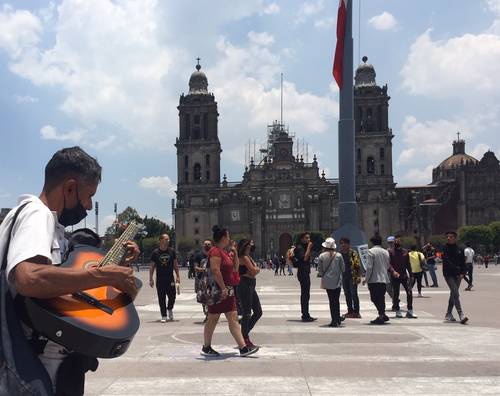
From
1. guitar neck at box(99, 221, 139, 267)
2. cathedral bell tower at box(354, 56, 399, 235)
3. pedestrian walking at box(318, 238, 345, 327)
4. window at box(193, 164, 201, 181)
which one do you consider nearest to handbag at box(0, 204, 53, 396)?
guitar neck at box(99, 221, 139, 267)

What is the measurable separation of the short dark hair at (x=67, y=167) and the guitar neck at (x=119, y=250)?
1.28ft

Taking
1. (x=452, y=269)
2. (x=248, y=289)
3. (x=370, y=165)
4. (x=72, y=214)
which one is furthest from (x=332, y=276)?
(x=370, y=165)

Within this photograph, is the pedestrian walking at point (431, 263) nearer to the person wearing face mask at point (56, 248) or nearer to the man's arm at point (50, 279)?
the person wearing face mask at point (56, 248)

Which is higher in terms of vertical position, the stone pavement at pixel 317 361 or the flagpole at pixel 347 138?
the flagpole at pixel 347 138

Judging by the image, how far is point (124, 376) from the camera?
7.10m

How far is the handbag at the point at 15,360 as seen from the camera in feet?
7.68

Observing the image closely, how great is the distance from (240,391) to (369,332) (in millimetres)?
5116

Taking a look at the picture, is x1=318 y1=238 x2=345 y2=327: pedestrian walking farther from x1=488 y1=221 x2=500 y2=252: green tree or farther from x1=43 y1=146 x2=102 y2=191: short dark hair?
x1=488 y1=221 x2=500 y2=252: green tree

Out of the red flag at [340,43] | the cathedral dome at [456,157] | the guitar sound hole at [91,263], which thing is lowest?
the guitar sound hole at [91,263]

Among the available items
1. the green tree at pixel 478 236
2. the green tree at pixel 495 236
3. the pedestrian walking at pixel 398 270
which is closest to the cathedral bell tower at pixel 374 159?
the green tree at pixel 478 236

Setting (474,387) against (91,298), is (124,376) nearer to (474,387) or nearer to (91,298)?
(474,387)

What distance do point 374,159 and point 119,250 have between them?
90.3 metres

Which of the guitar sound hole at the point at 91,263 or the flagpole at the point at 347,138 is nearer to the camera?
the guitar sound hole at the point at 91,263

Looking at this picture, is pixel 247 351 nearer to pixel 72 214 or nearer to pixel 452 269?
pixel 452 269
